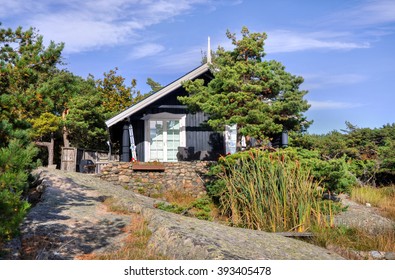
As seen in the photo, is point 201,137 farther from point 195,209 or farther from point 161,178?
point 195,209

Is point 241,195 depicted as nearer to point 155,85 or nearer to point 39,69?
point 39,69

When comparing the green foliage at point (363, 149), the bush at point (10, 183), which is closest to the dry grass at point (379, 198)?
the green foliage at point (363, 149)

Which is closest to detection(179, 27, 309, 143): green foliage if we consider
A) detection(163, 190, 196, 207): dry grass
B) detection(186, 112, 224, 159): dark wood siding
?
detection(163, 190, 196, 207): dry grass

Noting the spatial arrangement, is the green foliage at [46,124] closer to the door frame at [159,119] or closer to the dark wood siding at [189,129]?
the dark wood siding at [189,129]

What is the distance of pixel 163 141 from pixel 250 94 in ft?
20.5

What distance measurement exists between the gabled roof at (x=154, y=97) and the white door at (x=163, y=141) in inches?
66.4

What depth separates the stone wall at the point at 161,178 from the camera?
16625 mm

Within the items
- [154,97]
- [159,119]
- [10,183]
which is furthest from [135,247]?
[159,119]

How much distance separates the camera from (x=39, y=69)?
27.2 ft

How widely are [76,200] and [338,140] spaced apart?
12.9m

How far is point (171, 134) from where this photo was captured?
66.3ft

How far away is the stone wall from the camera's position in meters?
16.6

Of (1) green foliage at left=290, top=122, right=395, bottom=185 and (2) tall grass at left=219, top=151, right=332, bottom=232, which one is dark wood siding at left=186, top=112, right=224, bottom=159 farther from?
(2) tall grass at left=219, top=151, right=332, bottom=232
